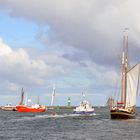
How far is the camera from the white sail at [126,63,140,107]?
127m

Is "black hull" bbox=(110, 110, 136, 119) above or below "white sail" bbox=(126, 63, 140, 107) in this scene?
below

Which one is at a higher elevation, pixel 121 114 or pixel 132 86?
pixel 132 86

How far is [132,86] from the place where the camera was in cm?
12762

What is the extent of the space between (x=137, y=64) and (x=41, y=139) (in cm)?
5951

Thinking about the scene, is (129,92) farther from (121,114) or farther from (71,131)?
(71,131)

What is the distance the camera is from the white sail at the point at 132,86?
12712cm

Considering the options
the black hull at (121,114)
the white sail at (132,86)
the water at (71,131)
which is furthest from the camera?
the white sail at (132,86)

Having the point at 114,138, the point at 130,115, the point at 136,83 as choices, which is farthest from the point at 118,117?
the point at 114,138

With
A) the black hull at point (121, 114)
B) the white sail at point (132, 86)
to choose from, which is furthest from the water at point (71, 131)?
the white sail at point (132, 86)

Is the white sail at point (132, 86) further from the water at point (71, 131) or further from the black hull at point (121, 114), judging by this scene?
the water at point (71, 131)

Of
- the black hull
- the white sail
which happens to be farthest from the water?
the white sail

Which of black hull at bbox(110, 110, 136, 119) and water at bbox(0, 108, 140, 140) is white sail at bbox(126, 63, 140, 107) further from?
Result: water at bbox(0, 108, 140, 140)

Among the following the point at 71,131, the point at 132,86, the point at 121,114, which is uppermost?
the point at 132,86

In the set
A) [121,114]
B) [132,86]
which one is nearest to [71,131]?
[121,114]
